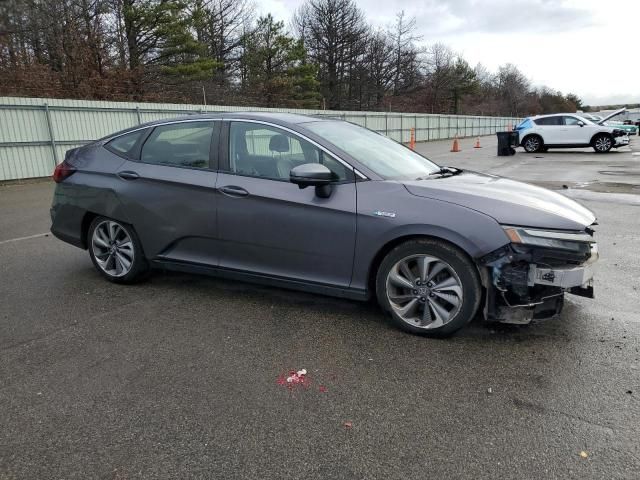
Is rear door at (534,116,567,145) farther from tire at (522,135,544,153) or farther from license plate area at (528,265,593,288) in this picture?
license plate area at (528,265,593,288)

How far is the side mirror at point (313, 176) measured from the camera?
3453 mm

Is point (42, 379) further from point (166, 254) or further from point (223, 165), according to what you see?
point (223, 165)

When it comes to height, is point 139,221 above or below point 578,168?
above

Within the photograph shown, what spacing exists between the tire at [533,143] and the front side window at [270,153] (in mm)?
20504

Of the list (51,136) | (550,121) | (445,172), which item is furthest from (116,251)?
(550,121)

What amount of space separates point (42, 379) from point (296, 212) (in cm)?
197

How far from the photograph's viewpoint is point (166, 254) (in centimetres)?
436

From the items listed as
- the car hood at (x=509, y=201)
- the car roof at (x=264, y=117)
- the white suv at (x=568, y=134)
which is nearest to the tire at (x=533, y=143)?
the white suv at (x=568, y=134)

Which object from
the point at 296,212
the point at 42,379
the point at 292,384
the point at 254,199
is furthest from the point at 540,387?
the point at 42,379

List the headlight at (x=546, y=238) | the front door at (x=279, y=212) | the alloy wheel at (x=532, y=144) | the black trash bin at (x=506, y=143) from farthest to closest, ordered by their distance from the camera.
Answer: the alloy wheel at (x=532, y=144), the black trash bin at (x=506, y=143), the front door at (x=279, y=212), the headlight at (x=546, y=238)

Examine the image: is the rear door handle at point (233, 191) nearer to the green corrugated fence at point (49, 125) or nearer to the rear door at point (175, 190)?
the rear door at point (175, 190)

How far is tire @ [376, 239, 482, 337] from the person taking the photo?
3.24 m

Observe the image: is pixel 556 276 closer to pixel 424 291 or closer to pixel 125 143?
pixel 424 291

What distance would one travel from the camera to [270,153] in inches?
154
